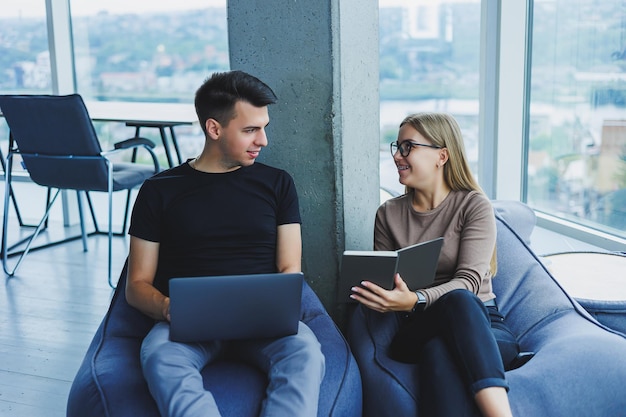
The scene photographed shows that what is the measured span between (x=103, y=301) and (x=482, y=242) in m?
2.48

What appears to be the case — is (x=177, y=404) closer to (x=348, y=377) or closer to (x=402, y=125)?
(x=348, y=377)

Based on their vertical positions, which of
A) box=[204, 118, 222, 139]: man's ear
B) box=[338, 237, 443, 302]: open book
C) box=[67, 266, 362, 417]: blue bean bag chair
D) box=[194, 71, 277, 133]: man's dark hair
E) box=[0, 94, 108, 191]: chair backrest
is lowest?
box=[67, 266, 362, 417]: blue bean bag chair

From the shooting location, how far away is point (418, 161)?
268 centimetres

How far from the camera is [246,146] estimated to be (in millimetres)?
2627

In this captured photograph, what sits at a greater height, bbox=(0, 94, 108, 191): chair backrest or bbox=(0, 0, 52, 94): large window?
bbox=(0, 0, 52, 94): large window

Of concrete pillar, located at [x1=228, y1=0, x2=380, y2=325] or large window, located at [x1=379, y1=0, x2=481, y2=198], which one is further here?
large window, located at [x1=379, y1=0, x2=481, y2=198]

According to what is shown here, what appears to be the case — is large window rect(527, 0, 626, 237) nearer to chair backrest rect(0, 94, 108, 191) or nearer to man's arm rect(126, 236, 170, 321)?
chair backrest rect(0, 94, 108, 191)

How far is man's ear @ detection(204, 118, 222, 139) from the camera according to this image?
2.66 m

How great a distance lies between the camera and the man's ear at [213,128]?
2656 mm

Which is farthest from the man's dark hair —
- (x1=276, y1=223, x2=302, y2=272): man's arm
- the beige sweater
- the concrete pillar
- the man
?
the beige sweater

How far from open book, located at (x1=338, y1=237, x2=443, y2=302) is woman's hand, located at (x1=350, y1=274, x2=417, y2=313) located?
2 cm

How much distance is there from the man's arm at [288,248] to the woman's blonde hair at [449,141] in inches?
21.1

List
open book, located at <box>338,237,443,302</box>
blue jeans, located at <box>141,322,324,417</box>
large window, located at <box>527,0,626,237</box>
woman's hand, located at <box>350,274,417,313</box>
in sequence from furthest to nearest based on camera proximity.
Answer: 1. large window, located at <box>527,0,626,237</box>
2. woman's hand, located at <box>350,274,417,313</box>
3. open book, located at <box>338,237,443,302</box>
4. blue jeans, located at <box>141,322,324,417</box>

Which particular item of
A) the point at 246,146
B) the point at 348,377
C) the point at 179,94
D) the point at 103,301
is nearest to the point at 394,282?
the point at 348,377
